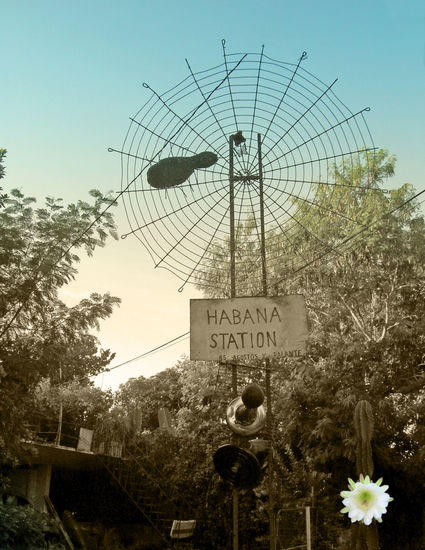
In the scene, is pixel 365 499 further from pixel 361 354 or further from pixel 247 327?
pixel 361 354

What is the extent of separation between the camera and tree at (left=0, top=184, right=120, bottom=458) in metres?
8.11

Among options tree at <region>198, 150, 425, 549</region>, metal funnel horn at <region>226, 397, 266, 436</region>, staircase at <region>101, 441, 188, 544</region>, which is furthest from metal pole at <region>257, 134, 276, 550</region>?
staircase at <region>101, 441, 188, 544</region>

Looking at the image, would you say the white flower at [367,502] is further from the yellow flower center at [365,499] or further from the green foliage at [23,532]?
the green foliage at [23,532]

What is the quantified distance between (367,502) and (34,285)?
24.7 feet

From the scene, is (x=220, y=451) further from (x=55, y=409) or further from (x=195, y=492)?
(x=55, y=409)

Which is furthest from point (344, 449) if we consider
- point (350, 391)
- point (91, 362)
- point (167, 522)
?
point (91, 362)

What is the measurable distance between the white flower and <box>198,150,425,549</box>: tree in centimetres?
945

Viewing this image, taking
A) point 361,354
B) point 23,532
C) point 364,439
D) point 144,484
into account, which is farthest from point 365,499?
point 144,484

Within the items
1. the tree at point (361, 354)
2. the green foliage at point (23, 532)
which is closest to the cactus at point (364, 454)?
the tree at point (361, 354)

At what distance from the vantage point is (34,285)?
27.3 feet

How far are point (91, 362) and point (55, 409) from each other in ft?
39.6

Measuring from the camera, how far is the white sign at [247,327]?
4180mm

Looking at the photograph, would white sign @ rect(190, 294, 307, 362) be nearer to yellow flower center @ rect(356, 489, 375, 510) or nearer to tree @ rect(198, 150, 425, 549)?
yellow flower center @ rect(356, 489, 375, 510)

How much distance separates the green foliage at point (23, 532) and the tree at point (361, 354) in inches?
219
